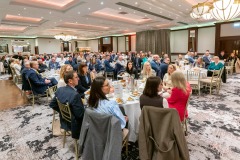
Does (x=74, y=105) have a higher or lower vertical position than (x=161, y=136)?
higher

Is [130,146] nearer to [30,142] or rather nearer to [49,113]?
[30,142]

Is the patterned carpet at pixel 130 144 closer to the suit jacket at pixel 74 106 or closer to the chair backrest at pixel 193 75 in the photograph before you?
the suit jacket at pixel 74 106

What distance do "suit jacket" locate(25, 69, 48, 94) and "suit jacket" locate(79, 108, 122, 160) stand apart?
332 cm

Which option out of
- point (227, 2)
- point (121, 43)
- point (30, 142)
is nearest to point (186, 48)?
point (121, 43)

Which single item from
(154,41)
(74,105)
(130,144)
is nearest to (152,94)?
(74,105)

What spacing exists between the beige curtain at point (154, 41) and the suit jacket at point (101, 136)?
14256 mm

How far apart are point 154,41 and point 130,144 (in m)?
13.9

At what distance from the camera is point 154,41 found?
1564 cm

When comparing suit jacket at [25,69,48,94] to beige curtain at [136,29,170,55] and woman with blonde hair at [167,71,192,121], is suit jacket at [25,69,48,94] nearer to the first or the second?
woman with blonde hair at [167,71,192,121]

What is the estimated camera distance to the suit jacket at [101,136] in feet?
5.65

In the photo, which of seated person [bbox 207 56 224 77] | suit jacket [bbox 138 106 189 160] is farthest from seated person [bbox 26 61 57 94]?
seated person [bbox 207 56 224 77]

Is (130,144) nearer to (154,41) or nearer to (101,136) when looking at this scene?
(101,136)

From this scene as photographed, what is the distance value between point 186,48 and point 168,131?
14.0 metres

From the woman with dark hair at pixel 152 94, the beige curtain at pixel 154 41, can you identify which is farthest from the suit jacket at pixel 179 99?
the beige curtain at pixel 154 41
